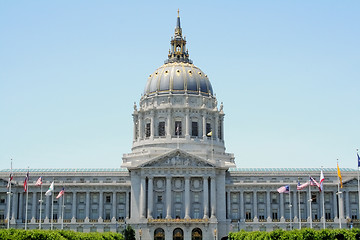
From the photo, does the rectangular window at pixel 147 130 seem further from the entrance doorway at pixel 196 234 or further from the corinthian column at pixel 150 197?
the entrance doorway at pixel 196 234

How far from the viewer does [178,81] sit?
161 m

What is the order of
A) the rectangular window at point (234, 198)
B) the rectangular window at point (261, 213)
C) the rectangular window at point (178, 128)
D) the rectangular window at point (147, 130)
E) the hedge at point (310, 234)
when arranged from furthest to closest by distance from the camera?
the rectangular window at point (147, 130) → the rectangular window at point (178, 128) → the rectangular window at point (234, 198) → the rectangular window at point (261, 213) → the hedge at point (310, 234)

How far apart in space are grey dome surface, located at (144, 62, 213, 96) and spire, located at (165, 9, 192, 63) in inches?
104

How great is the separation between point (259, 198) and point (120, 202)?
33154 millimetres

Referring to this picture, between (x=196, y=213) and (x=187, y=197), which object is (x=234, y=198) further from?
(x=187, y=197)

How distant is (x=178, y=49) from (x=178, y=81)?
1306 cm

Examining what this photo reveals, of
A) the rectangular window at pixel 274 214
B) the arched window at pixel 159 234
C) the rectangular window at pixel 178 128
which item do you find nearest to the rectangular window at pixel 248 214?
the rectangular window at pixel 274 214

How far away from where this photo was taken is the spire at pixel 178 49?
167750 mm

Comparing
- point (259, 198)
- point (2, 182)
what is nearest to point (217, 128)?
point (259, 198)

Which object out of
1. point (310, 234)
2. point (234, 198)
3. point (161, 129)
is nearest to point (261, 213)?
point (234, 198)

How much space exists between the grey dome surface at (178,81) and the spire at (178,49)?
2.64 m

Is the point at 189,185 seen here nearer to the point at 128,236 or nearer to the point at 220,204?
the point at 220,204

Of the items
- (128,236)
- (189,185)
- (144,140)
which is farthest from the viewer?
(144,140)

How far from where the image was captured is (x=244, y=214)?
140000mm
